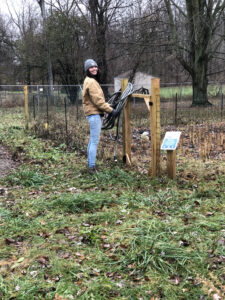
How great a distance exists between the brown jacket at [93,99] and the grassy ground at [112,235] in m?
1.09

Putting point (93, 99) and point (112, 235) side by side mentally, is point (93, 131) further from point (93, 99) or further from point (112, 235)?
point (112, 235)

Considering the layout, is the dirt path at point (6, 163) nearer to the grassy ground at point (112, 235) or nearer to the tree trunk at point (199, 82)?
the grassy ground at point (112, 235)

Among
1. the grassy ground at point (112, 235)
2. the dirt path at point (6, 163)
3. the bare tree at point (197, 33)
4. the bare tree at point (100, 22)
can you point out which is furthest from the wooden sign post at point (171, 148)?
the bare tree at point (100, 22)

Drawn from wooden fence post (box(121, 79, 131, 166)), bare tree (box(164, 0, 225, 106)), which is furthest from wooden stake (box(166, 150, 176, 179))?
bare tree (box(164, 0, 225, 106))

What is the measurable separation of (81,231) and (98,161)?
10.2 feet

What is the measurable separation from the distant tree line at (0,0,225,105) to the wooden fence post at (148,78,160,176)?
11.0 meters

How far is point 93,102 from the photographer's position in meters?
5.46

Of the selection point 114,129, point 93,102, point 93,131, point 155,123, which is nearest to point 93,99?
point 93,102

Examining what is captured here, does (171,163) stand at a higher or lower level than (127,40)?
lower

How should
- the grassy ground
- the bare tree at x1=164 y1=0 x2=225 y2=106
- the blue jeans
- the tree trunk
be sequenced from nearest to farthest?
the grassy ground → the blue jeans → the bare tree at x1=164 y1=0 x2=225 y2=106 → the tree trunk

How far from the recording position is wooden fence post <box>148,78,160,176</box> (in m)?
5.18

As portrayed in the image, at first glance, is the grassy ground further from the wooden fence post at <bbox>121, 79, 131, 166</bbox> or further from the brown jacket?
the brown jacket

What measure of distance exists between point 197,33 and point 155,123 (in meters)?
11.6

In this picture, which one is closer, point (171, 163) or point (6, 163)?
point (171, 163)
